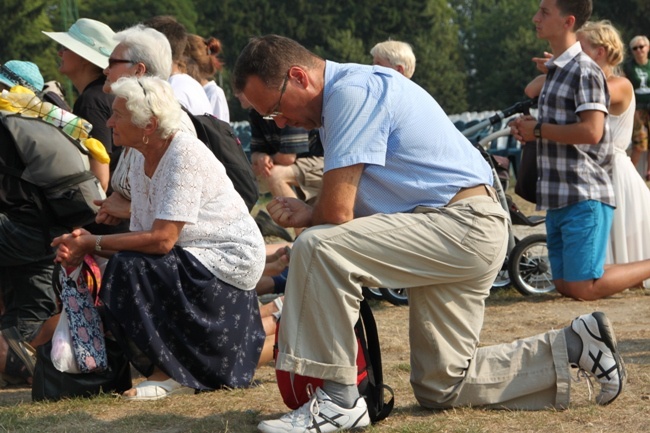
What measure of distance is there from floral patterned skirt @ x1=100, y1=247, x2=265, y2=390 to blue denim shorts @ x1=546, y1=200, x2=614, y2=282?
2.74m

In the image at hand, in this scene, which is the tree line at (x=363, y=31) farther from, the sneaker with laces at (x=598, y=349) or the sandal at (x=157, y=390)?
the sneaker with laces at (x=598, y=349)

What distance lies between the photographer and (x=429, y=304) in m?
4.32

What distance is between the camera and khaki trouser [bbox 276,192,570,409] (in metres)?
4.02

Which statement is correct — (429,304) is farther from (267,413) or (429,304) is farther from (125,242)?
(125,242)

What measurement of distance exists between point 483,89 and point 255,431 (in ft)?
224

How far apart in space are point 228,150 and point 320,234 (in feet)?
6.42

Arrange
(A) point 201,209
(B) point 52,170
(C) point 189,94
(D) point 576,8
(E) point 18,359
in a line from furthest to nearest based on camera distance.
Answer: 1. (D) point 576,8
2. (C) point 189,94
3. (B) point 52,170
4. (E) point 18,359
5. (A) point 201,209

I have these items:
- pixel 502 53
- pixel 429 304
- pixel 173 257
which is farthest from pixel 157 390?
pixel 502 53

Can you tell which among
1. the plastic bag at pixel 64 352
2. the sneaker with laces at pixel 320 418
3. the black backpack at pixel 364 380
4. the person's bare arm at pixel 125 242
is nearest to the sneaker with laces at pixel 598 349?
the black backpack at pixel 364 380

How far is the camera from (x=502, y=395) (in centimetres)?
443

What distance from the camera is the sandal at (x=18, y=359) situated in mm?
5551

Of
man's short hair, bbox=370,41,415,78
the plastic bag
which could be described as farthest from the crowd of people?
man's short hair, bbox=370,41,415,78

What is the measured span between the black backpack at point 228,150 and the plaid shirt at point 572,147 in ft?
6.99

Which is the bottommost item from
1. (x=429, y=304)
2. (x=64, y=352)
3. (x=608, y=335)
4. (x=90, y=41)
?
(x=64, y=352)
